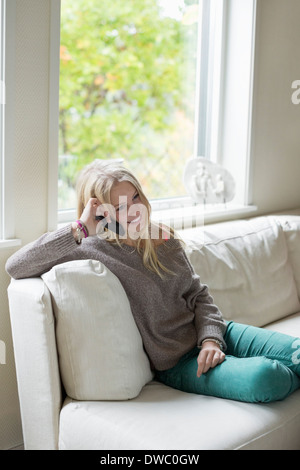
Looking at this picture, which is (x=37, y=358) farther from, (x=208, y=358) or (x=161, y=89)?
(x=161, y=89)

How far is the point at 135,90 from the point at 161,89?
13cm

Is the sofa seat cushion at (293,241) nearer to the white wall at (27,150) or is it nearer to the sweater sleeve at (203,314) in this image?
the sweater sleeve at (203,314)

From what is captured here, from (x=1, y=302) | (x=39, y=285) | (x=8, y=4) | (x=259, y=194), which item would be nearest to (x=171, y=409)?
(x=39, y=285)

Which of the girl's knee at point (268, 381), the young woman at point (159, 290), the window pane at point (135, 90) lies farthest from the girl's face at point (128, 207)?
the window pane at point (135, 90)

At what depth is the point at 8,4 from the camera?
71.1 inches

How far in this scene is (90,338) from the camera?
1.65 m

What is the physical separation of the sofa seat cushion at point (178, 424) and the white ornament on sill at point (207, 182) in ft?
4.25

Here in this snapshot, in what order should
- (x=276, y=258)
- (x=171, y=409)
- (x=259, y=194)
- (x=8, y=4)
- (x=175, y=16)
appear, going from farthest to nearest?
1. (x=259, y=194)
2. (x=175, y=16)
3. (x=276, y=258)
4. (x=8, y=4)
5. (x=171, y=409)

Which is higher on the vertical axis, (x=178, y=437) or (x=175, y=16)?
(x=175, y=16)

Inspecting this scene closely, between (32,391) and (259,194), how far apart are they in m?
1.75

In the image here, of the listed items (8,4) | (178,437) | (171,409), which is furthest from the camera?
(8,4)

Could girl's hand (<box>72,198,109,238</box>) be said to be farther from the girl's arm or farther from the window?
the window

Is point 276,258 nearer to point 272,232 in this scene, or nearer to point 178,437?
point 272,232

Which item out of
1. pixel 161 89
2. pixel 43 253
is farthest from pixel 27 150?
pixel 161 89
